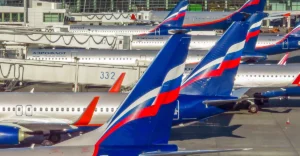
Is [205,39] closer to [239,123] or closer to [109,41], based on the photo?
[109,41]

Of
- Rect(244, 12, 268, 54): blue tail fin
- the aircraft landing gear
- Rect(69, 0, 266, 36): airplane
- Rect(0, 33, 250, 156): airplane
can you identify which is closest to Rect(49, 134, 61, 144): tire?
the aircraft landing gear

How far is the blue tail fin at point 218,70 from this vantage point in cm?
2489

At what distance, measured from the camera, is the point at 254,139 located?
2873 centimetres

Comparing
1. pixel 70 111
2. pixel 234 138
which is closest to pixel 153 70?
pixel 70 111

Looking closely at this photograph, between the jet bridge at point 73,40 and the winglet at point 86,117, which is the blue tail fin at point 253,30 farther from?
the winglet at point 86,117

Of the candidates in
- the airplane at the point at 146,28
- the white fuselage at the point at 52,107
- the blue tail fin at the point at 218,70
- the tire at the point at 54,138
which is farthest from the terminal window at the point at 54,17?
the blue tail fin at the point at 218,70

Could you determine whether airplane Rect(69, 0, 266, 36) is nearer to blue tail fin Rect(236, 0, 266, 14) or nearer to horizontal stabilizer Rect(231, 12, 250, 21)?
horizontal stabilizer Rect(231, 12, 250, 21)

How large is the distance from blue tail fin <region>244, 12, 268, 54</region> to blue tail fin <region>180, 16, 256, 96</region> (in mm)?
15669

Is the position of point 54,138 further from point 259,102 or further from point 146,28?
point 146,28

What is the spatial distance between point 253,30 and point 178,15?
62.1 ft

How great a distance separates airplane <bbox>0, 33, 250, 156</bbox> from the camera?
14.8 meters

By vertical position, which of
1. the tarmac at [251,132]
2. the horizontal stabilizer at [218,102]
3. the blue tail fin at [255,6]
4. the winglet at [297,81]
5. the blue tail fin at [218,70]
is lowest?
the tarmac at [251,132]

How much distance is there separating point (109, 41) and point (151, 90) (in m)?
42.2

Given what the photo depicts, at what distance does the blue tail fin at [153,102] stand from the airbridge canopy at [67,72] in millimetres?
24241
